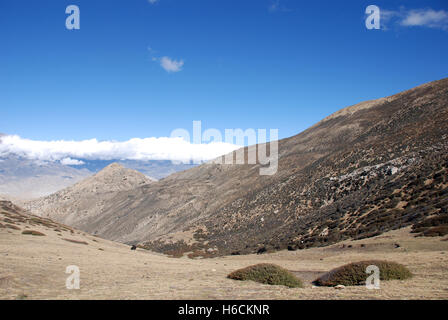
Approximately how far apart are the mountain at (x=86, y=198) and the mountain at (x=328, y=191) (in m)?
32.9

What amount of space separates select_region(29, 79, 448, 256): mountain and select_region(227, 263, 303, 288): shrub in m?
18.4

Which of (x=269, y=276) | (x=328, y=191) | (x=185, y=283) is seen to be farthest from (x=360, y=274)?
(x=328, y=191)

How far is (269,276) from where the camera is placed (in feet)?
49.0

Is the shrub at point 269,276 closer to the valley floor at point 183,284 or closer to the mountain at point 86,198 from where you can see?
the valley floor at point 183,284

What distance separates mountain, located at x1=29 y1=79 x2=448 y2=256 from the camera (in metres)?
36.1

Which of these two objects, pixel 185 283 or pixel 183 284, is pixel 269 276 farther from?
pixel 183 284

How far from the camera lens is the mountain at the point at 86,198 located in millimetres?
145375
